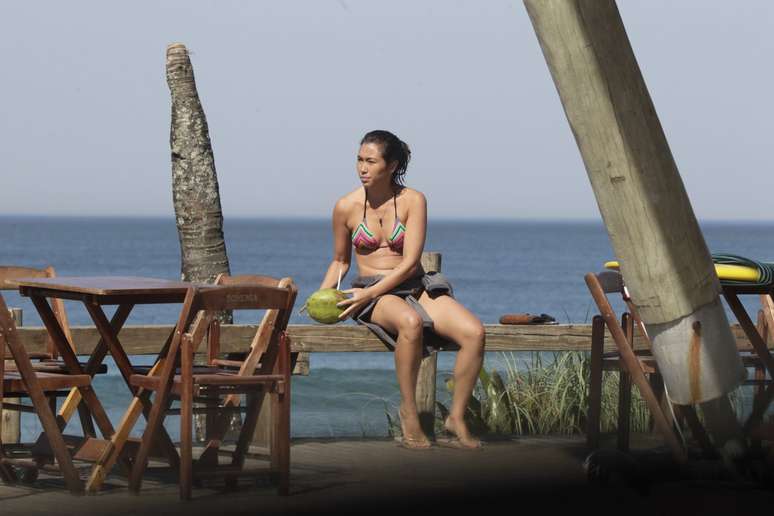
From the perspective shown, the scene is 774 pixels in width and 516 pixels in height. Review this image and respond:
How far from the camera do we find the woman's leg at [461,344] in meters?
7.11

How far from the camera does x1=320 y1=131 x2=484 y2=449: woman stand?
7.10 m

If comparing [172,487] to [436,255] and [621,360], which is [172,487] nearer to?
[621,360]

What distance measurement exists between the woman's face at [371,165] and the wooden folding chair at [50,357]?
1.60 m

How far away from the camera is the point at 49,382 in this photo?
228 inches

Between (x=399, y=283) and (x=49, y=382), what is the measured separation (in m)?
2.02

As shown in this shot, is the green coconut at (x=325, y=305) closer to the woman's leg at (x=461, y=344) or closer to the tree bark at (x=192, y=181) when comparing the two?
the woman's leg at (x=461, y=344)

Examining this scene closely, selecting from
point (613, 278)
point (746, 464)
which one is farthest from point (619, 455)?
point (613, 278)

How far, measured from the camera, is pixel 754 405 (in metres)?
6.88

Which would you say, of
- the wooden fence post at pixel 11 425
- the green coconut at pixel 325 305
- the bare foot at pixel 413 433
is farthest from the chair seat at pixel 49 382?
the wooden fence post at pixel 11 425

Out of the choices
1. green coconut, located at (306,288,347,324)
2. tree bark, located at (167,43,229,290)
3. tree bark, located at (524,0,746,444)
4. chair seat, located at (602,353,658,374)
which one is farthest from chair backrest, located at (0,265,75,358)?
tree bark, located at (524,0,746,444)

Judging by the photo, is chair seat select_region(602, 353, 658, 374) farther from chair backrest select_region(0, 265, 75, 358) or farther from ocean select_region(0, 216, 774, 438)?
chair backrest select_region(0, 265, 75, 358)

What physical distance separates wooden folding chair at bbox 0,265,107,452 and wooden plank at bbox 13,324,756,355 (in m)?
0.17

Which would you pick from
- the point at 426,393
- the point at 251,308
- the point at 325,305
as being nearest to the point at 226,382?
the point at 251,308

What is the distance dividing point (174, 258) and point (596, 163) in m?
88.6
